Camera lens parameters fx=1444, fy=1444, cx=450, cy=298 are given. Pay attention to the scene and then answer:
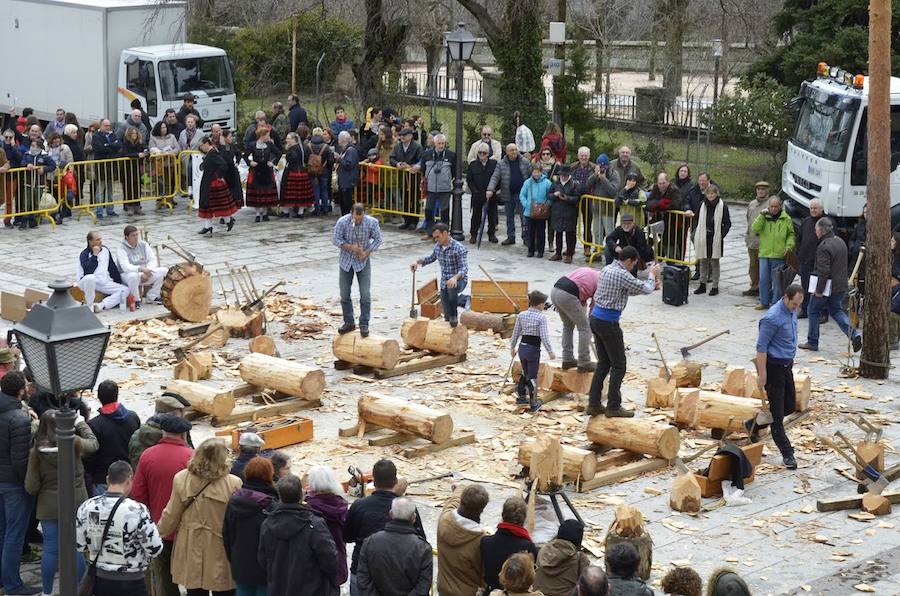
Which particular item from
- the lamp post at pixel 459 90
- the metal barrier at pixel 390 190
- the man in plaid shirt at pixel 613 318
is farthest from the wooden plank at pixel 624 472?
the metal barrier at pixel 390 190

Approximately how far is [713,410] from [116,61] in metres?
19.7

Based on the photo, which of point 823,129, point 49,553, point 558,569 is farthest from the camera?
point 823,129

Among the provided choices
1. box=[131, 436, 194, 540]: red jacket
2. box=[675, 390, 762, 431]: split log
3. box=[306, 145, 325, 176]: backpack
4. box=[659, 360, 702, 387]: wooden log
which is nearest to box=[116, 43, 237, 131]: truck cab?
box=[306, 145, 325, 176]: backpack

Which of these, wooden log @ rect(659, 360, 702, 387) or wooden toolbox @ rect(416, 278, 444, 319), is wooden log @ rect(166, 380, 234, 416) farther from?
wooden log @ rect(659, 360, 702, 387)

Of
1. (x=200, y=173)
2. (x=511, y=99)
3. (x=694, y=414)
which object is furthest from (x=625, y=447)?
(x=511, y=99)

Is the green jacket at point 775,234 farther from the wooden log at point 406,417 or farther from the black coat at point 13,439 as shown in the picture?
the black coat at point 13,439

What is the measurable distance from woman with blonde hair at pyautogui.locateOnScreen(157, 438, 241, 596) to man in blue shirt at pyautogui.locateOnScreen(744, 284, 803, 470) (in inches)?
215

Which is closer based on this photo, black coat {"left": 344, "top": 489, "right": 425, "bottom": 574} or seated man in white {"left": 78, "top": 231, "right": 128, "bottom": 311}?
black coat {"left": 344, "top": 489, "right": 425, "bottom": 574}

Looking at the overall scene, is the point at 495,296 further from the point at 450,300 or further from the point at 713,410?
the point at 713,410

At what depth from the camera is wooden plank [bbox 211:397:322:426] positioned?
14.2 metres

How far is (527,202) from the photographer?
2180cm

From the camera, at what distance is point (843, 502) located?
473 inches

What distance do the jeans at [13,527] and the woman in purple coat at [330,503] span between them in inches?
97.9

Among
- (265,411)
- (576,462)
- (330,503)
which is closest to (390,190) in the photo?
(265,411)
